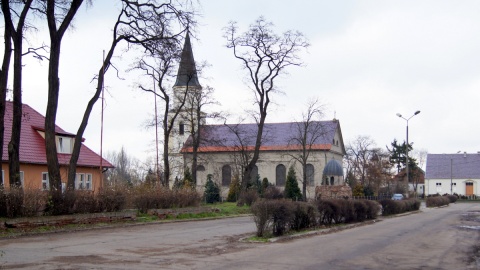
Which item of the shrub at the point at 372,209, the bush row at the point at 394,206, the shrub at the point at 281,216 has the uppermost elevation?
the shrub at the point at 281,216

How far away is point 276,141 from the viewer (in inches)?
3391

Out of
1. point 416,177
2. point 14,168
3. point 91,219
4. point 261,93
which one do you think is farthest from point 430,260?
point 416,177

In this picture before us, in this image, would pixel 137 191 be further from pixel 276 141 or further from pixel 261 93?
pixel 276 141

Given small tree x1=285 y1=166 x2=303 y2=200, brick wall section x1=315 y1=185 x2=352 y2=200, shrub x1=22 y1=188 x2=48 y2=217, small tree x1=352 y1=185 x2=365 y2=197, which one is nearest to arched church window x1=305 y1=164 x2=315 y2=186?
small tree x1=285 y1=166 x2=303 y2=200

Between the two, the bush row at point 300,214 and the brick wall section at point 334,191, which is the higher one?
the bush row at point 300,214

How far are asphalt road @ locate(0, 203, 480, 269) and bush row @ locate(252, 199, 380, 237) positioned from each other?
3.04 feet

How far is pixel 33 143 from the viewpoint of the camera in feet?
135

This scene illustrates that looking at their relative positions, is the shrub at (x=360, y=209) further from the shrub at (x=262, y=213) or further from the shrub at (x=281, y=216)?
the shrub at (x=262, y=213)

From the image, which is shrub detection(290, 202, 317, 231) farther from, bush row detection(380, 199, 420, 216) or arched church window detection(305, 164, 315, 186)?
arched church window detection(305, 164, 315, 186)

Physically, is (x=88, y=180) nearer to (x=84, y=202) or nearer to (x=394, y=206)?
(x=84, y=202)

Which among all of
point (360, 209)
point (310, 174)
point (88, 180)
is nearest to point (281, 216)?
point (360, 209)

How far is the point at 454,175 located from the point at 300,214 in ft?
311

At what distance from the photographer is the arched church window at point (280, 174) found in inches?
3302

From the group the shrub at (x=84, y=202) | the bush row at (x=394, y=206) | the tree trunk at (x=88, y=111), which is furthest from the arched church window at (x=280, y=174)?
the shrub at (x=84, y=202)
